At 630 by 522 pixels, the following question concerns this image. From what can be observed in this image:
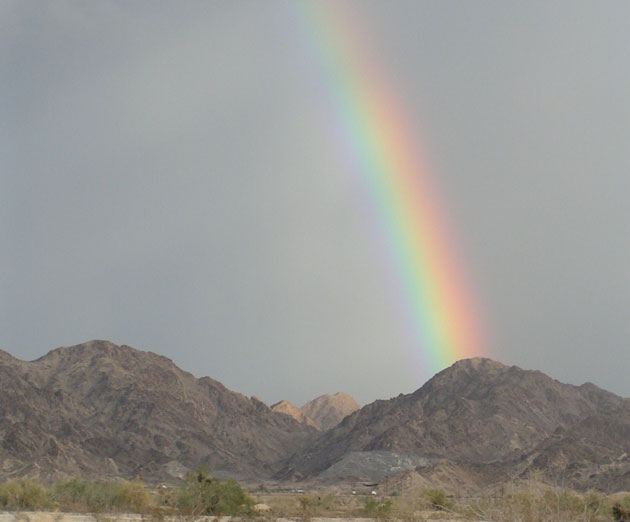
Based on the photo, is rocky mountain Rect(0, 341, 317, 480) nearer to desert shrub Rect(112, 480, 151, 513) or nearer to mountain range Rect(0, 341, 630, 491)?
mountain range Rect(0, 341, 630, 491)

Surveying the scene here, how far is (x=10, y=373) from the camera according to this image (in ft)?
563

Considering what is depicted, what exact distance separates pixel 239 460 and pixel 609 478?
351 feet

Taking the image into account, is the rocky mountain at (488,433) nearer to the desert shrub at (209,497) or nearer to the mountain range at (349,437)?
the mountain range at (349,437)

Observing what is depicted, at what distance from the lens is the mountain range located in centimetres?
13325

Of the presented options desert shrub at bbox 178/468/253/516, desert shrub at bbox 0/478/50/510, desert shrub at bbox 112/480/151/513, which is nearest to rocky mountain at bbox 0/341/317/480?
desert shrub at bbox 0/478/50/510

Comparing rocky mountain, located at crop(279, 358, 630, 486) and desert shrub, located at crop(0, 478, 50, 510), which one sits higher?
rocky mountain, located at crop(279, 358, 630, 486)

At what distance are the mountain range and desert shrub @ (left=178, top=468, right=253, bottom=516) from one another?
273 feet

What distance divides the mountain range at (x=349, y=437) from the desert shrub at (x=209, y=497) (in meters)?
83.4

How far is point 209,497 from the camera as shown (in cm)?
3903

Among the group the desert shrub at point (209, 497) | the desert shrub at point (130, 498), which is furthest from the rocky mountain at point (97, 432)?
the desert shrub at point (209, 497)

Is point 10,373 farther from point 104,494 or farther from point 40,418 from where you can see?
Answer: point 104,494

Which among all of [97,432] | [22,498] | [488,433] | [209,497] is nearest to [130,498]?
[22,498]

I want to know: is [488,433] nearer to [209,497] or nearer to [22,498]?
[209,497]

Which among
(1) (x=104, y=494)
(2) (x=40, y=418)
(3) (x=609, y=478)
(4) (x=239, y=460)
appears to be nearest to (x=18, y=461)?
(2) (x=40, y=418)
